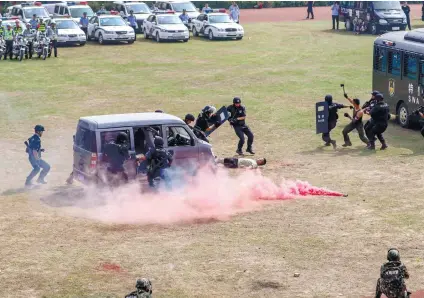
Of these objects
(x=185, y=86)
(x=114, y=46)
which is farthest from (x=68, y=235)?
(x=114, y=46)

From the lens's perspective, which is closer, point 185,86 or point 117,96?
point 117,96

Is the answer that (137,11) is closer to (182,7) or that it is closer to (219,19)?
(182,7)

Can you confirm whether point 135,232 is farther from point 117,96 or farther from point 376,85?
point 117,96

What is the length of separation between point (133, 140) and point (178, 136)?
46.2 inches

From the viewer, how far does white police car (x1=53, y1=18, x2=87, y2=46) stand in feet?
152

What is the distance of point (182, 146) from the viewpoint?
1912 cm

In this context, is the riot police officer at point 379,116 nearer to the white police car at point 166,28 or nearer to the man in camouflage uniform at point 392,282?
the man in camouflage uniform at point 392,282

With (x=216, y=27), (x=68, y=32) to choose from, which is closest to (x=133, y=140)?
(x=68, y=32)

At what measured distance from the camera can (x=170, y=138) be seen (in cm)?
1912

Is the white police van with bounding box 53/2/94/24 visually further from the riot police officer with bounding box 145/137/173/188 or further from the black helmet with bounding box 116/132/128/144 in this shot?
the riot police officer with bounding box 145/137/173/188

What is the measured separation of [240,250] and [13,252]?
12.8 feet

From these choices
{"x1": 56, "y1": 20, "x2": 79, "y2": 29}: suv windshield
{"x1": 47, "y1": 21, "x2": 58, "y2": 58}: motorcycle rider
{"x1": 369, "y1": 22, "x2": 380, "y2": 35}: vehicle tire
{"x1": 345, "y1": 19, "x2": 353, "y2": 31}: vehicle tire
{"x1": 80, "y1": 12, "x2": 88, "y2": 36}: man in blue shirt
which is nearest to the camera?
{"x1": 47, "y1": 21, "x2": 58, "y2": 58}: motorcycle rider

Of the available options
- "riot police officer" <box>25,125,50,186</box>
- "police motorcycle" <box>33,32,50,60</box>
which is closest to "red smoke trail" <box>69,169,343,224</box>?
"riot police officer" <box>25,125,50,186</box>

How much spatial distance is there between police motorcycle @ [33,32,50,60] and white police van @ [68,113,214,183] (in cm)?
2368
